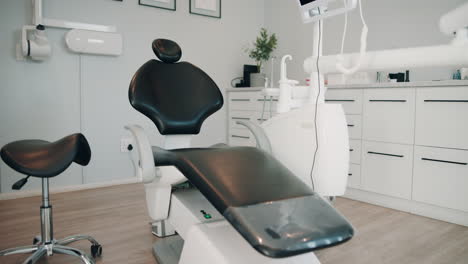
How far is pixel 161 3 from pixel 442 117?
8.30 feet

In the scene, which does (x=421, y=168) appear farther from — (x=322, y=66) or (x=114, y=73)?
(x=114, y=73)

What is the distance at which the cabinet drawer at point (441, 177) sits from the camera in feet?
7.31

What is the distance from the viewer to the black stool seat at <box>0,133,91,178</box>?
1.48 metres

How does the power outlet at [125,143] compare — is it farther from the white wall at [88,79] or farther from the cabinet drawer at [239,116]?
the cabinet drawer at [239,116]

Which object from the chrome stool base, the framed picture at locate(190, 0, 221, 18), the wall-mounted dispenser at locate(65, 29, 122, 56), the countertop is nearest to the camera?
the chrome stool base

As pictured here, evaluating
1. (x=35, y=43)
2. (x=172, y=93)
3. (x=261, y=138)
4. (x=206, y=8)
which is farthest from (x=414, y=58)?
(x=206, y=8)

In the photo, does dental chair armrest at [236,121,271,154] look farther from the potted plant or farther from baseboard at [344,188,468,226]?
the potted plant

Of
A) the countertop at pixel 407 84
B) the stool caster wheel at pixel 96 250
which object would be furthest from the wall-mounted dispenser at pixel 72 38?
the countertop at pixel 407 84

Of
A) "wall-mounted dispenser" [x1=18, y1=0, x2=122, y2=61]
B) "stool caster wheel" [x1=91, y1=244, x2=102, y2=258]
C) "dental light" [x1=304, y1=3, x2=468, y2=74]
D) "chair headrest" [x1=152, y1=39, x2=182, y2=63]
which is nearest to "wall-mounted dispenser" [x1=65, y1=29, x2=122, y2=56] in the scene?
"wall-mounted dispenser" [x1=18, y1=0, x2=122, y2=61]

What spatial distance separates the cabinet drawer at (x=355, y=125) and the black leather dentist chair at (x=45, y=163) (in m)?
1.96

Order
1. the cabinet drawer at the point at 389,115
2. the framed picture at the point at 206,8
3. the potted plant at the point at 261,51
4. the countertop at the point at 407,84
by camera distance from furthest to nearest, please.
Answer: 1. the potted plant at the point at 261,51
2. the framed picture at the point at 206,8
3. the cabinet drawer at the point at 389,115
4. the countertop at the point at 407,84

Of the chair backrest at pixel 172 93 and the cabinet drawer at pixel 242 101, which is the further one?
the cabinet drawer at pixel 242 101

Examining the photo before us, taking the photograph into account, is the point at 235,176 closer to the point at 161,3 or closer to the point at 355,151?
the point at 355,151

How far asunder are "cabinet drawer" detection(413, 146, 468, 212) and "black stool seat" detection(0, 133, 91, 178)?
2.10m
